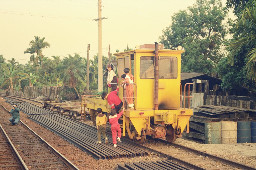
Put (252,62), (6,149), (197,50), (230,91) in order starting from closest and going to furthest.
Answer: (6,149)
(252,62)
(230,91)
(197,50)

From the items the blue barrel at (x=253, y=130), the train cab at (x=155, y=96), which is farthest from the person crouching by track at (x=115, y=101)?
the blue barrel at (x=253, y=130)

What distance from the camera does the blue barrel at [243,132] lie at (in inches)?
473

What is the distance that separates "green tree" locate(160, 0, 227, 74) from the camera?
102 feet

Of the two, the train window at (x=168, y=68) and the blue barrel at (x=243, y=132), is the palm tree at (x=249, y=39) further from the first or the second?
the train window at (x=168, y=68)

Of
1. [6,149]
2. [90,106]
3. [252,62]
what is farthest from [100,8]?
[6,149]

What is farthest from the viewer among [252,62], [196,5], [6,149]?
[196,5]

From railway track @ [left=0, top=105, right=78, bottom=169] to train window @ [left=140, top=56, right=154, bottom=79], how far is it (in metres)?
3.76

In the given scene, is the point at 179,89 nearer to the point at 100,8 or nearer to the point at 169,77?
the point at 169,77

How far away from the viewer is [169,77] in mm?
10922

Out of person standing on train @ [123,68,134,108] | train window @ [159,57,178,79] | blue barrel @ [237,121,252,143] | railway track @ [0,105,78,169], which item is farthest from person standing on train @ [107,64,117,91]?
blue barrel @ [237,121,252,143]

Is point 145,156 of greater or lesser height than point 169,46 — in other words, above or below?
below

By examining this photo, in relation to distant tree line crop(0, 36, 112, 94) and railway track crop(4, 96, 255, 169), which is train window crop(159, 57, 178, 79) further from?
distant tree line crop(0, 36, 112, 94)

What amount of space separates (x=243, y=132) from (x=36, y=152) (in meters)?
7.63

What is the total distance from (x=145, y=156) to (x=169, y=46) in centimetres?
2796
